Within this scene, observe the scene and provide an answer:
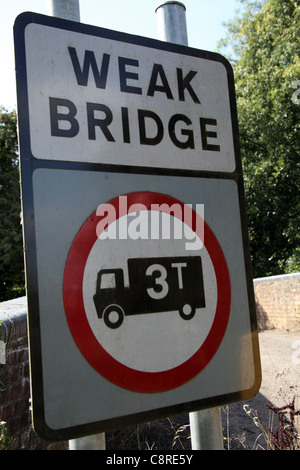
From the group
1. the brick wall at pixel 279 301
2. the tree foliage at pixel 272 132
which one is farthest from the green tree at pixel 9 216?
the brick wall at pixel 279 301

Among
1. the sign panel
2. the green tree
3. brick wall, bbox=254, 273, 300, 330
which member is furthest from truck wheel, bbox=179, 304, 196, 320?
the green tree

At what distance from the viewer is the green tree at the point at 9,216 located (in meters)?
18.8

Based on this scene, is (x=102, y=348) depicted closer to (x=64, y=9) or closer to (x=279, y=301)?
(x=64, y=9)

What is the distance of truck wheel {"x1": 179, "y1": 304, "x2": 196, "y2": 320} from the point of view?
136 cm

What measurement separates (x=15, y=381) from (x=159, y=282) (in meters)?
2.03

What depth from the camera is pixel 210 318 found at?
140 cm

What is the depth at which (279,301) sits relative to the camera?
427 inches

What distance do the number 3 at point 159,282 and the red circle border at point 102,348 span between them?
0.59ft

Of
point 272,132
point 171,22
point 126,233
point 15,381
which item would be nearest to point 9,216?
point 272,132

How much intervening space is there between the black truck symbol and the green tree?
1748 cm

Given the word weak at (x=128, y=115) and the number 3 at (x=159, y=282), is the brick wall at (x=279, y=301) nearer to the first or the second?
the word weak at (x=128, y=115)

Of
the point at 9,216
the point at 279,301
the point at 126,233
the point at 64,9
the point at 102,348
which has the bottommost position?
the point at 279,301
